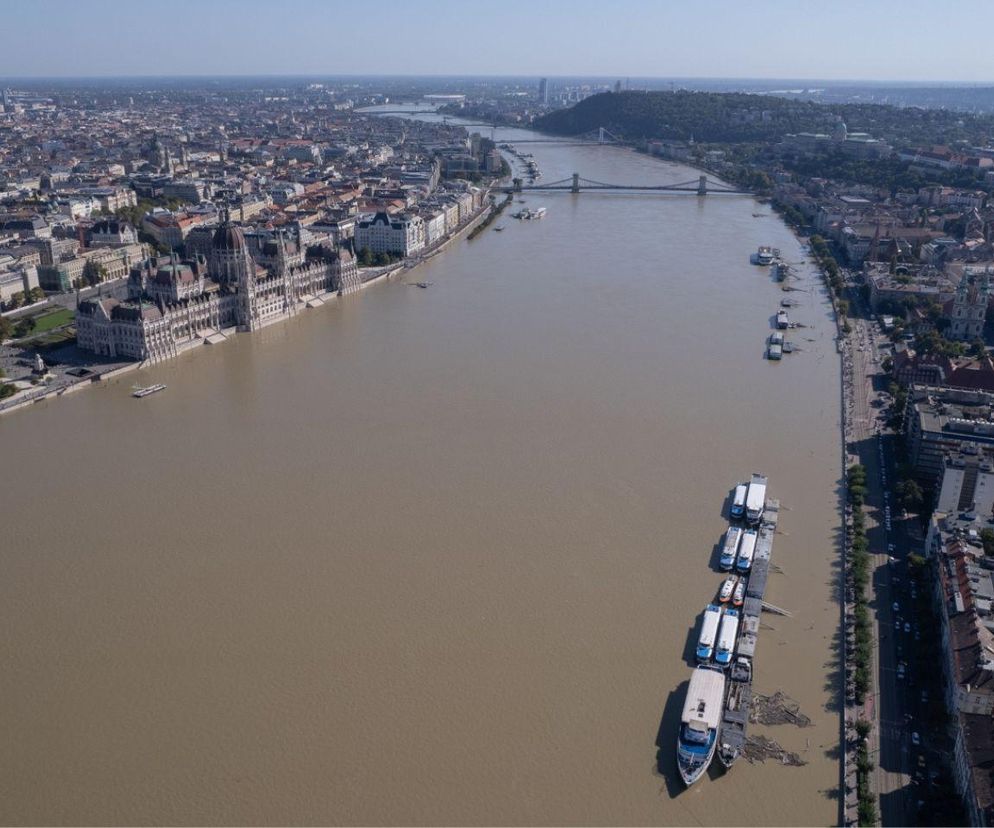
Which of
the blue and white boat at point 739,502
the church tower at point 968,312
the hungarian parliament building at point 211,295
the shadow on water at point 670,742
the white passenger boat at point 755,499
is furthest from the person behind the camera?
the church tower at point 968,312

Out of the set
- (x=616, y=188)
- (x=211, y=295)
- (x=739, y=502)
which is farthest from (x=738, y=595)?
(x=616, y=188)

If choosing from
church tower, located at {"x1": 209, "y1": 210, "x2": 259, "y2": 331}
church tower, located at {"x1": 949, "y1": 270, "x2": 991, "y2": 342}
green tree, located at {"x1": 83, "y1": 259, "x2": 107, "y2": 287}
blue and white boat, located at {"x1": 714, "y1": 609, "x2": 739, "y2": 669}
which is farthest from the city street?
green tree, located at {"x1": 83, "y1": 259, "x2": 107, "y2": 287}

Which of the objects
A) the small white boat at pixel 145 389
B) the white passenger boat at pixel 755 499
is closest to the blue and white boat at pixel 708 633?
the white passenger boat at pixel 755 499

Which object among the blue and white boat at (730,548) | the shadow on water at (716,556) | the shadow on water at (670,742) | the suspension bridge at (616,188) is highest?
Answer: the suspension bridge at (616,188)

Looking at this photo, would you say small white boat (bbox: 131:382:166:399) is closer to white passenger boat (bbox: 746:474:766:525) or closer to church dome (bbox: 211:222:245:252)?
church dome (bbox: 211:222:245:252)

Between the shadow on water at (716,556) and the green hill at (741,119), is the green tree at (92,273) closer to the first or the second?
the shadow on water at (716,556)

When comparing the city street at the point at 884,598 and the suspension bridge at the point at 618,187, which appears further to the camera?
the suspension bridge at the point at 618,187

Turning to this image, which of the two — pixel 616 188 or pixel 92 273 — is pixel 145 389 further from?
pixel 616 188
